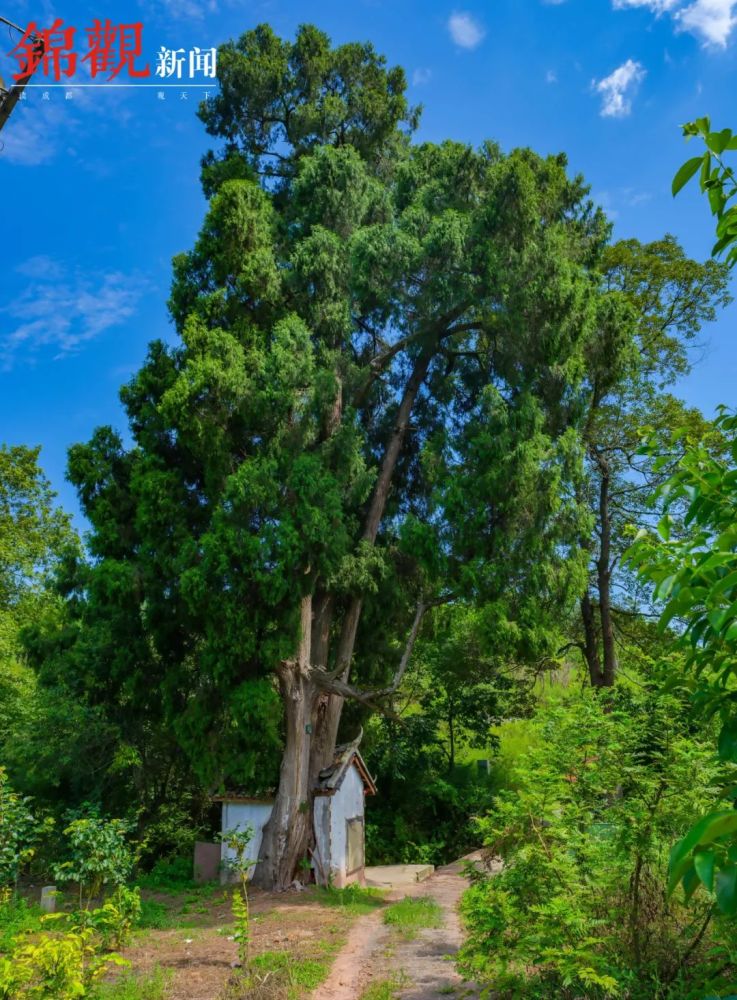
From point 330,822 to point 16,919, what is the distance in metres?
5.08

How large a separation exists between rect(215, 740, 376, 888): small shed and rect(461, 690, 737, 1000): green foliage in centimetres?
752

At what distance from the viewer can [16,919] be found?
9.77m

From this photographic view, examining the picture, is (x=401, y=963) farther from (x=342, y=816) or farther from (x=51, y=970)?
(x=342, y=816)

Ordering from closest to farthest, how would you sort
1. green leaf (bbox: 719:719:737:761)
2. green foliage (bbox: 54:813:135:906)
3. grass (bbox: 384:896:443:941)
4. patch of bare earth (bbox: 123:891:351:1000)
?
green leaf (bbox: 719:719:737:761) < patch of bare earth (bbox: 123:891:351:1000) < green foliage (bbox: 54:813:135:906) < grass (bbox: 384:896:443:941)

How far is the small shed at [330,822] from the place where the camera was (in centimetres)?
1273

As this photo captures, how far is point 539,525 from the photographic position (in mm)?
12047

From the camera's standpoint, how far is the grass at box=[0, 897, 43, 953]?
8.76 meters

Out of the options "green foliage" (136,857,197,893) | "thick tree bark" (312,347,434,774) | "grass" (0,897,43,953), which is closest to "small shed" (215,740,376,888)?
"thick tree bark" (312,347,434,774)

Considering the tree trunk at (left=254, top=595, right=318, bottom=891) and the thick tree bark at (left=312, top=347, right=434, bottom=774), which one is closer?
the tree trunk at (left=254, top=595, right=318, bottom=891)

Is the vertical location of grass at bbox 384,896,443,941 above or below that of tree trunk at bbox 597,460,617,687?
below

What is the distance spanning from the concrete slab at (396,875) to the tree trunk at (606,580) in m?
5.22

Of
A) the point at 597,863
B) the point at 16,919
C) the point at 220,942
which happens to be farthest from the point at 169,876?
the point at 597,863

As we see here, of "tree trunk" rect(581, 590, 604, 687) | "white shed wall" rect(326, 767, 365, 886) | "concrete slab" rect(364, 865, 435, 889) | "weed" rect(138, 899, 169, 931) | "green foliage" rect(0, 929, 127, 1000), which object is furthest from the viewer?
"tree trunk" rect(581, 590, 604, 687)

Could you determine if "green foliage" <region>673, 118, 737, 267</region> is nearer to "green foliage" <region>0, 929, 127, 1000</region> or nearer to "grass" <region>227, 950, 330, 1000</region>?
"green foliage" <region>0, 929, 127, 1000</region>
